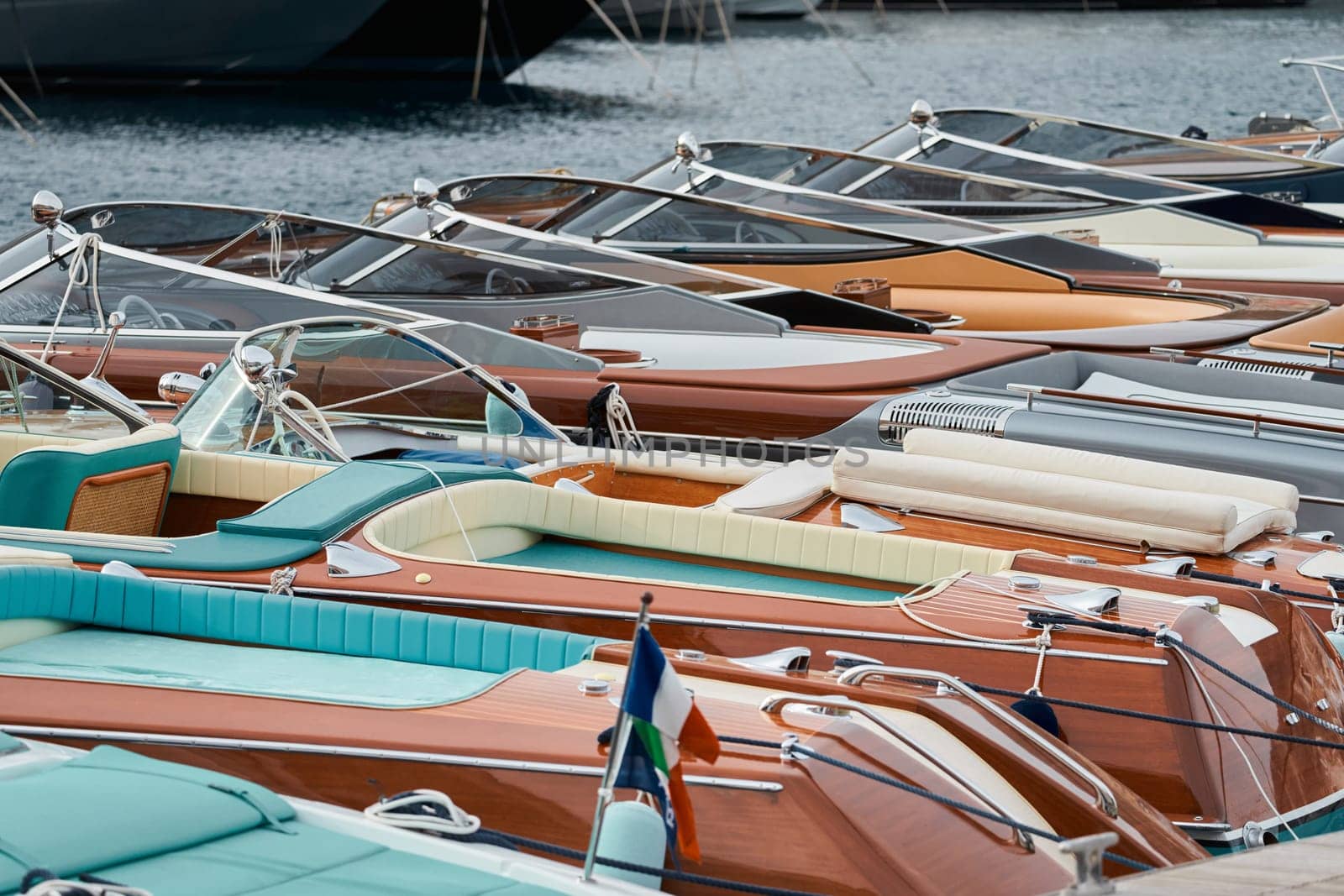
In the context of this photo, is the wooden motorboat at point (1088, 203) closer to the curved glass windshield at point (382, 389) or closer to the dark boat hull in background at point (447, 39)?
the curved glass windshield at point (382, 389)

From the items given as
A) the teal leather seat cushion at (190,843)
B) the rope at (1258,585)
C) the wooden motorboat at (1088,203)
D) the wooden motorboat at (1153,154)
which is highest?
Answer: the wooden motorboat at (1153,154)

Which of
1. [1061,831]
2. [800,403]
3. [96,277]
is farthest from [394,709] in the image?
[96,277]

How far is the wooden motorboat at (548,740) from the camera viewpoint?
3.03m

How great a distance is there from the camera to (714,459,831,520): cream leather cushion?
5.21 m

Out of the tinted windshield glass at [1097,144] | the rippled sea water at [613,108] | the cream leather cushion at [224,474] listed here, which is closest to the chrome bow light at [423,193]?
the cream leather cushion at [224,474]

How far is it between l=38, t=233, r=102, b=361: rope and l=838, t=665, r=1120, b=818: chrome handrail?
16.7 feet

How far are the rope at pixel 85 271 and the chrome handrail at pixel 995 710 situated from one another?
16.7 ft

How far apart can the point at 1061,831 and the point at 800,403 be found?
131 inches

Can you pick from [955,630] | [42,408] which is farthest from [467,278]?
[955,630]

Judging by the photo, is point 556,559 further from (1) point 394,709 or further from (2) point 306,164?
(2) point 306,164

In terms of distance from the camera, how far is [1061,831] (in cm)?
329

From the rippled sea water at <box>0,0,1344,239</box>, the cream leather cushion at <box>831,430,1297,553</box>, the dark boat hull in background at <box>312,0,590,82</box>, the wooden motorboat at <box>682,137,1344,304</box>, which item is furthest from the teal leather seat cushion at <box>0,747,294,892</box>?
the dark boat hull in background at <box>312,0,590,82</box>

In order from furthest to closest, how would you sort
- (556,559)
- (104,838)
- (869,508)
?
(869,508) < (556,559) < (104,838)

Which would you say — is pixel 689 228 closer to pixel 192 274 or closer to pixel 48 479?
pixel 192 274
